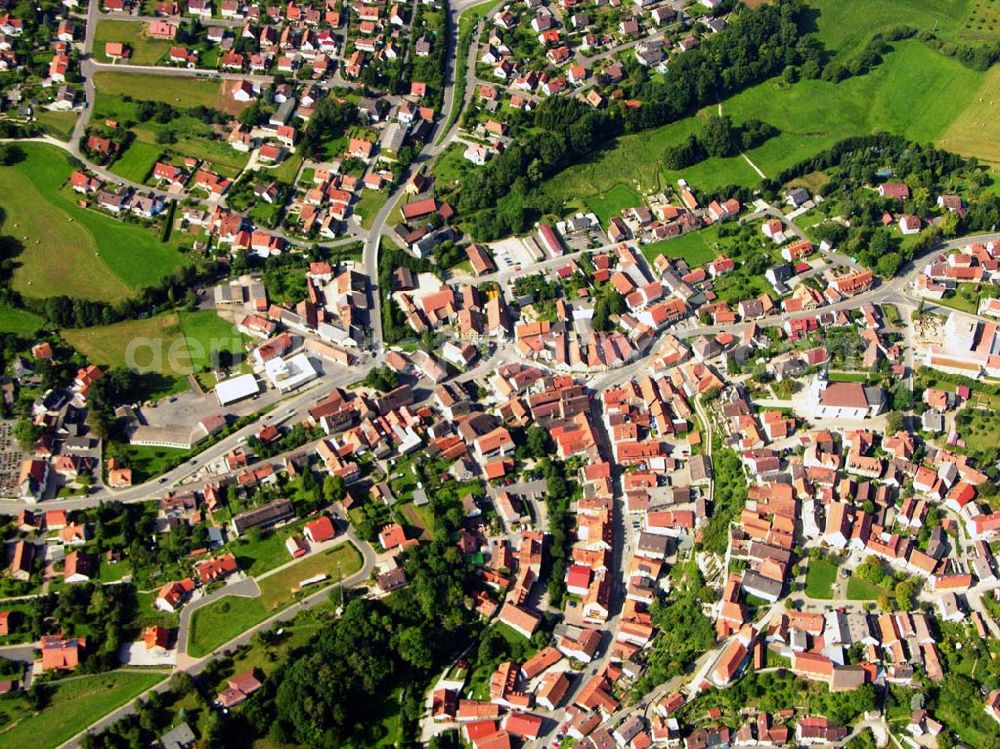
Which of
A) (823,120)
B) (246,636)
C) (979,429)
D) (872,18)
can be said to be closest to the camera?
(246,636)

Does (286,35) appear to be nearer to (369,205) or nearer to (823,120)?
(369,205)

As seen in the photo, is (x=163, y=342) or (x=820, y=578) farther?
(x=163, y=342)

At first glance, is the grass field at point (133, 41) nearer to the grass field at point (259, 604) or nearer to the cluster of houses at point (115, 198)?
the cluster of houses at point (115, 198)

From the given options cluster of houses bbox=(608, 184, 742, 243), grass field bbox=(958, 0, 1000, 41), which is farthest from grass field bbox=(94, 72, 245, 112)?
grass field bbox=(958, 0, 1000, 41)

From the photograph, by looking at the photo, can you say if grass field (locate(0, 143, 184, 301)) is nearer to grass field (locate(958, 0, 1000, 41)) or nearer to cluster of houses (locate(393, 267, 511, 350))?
cluster of houses (locate(393, 267, 511, 350))

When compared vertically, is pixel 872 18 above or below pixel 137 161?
above

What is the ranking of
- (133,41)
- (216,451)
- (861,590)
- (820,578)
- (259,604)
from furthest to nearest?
(133,41) < (216,451) < (820,578) < (861,590) < (259,604)

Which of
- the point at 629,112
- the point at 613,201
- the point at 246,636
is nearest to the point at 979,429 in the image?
the point at 613,201

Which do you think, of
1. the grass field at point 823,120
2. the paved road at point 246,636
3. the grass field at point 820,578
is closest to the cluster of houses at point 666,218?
the grass field at point 823,120
